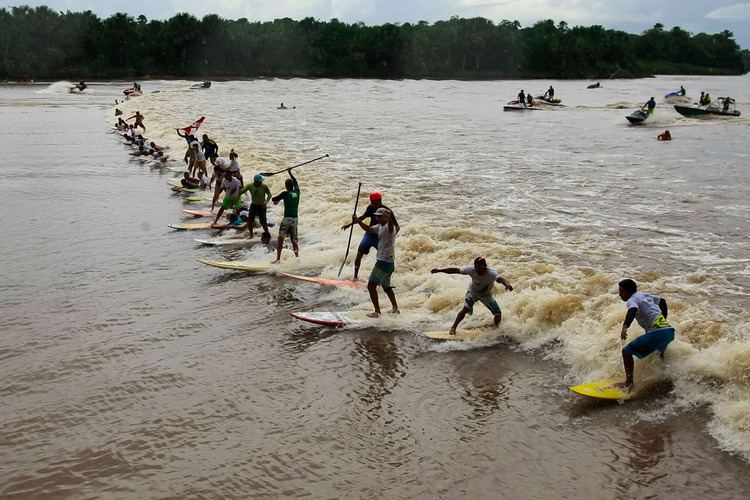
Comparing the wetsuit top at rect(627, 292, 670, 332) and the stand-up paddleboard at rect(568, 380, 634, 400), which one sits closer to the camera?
the stand-up paddleboard at rect(568, 380, 634, 400)

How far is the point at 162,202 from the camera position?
21.6 metres

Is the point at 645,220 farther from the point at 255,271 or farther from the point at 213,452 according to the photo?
the point at 213,452

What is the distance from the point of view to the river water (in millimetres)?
7152

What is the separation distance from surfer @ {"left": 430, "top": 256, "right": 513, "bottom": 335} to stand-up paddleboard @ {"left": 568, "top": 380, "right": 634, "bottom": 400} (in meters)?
2.15

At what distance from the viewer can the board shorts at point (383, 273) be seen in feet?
37.7

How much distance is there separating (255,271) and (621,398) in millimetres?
8054

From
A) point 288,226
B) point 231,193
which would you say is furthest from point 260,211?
point 231,193

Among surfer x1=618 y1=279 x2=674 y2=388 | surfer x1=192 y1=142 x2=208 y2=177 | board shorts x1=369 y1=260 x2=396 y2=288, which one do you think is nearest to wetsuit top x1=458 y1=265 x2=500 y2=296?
board shorts x1=369 y1=260 x2=396 y2=288

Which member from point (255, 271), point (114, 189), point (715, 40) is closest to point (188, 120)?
point (114, 189)

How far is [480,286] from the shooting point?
1064 centimetres

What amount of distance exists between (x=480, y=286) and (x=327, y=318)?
252 centimetres

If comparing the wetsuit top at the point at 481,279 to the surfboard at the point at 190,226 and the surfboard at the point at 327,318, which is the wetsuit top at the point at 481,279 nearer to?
the surfboard at the point at 327,318

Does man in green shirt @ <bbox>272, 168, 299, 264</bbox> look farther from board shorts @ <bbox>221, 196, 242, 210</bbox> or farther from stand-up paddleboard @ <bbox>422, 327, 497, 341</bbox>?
stand-up paddleboard @ <bbox>422, 327, 497, 341</bbox>

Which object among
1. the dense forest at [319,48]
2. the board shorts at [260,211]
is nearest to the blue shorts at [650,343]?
the board shorts at [260,211]
